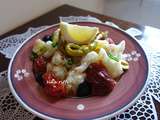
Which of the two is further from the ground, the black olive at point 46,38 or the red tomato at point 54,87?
the black olive at point 46,38

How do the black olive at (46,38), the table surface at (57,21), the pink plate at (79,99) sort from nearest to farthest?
1. the pink plate at (79,99)
2. the black olive at (46,38)
3. the table surface at (57,21)

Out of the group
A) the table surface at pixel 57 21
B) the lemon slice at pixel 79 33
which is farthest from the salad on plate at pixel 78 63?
the table surface at pixel 57 21

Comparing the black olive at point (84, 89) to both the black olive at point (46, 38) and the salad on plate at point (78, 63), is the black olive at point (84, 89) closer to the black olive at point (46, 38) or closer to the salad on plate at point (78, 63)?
the salad on plate at point (78, 63)

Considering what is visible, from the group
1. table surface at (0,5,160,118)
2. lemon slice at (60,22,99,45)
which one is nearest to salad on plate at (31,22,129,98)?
lemon slice at (60,22,99,45)

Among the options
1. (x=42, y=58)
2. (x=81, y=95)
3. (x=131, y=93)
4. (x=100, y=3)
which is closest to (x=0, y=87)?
(x=42, y=58)

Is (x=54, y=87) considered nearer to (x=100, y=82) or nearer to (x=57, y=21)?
(x=100, y=82)

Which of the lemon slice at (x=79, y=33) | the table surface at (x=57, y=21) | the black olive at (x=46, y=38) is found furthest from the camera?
the table surface at (x=57, y=21)

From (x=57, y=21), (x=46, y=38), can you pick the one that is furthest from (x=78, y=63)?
(x=57, y=21)

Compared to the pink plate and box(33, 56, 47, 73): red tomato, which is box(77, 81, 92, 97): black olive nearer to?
the pink plate

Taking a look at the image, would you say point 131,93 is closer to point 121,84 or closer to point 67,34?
point 121,84
